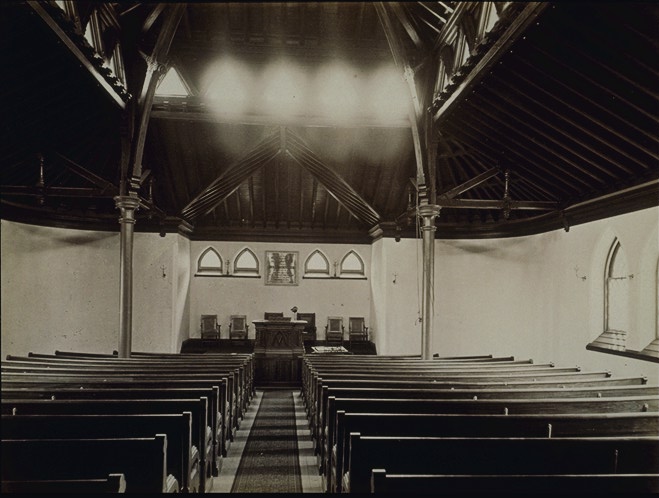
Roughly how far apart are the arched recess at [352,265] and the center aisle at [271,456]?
332 inches

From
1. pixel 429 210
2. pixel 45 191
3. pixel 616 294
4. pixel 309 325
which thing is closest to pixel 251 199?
pixel 309 325

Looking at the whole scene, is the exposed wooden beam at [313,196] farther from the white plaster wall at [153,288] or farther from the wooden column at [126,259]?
the wooden column at [126,259]

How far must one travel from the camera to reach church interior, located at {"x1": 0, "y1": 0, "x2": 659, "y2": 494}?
473cm

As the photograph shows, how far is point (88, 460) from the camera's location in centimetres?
372

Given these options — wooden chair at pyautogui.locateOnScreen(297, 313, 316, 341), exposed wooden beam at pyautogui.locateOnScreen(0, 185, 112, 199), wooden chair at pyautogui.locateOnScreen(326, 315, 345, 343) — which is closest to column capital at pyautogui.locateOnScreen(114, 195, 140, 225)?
exposed wooden beam at pyautogui.locateOnScreen(0, 185, 112, 199)

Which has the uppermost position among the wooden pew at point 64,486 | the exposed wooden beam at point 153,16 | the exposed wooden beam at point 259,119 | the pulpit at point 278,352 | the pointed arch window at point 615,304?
the exposed wooden beam at point 153,16

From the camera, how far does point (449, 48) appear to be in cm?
1127

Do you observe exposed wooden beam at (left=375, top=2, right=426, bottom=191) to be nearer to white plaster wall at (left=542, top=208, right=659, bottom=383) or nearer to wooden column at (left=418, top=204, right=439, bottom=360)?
wooden column at (left=418, top=204, right=439, bottom=360)

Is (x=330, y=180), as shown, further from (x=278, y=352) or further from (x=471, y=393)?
(x=471, y=393)

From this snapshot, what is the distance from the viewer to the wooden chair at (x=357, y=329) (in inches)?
731

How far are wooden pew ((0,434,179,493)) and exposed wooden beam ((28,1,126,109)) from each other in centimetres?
545

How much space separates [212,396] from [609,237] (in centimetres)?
943

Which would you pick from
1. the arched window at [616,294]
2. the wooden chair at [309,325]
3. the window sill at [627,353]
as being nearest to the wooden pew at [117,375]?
the window sill at [627,353]

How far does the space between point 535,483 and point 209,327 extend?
52.7 feet
